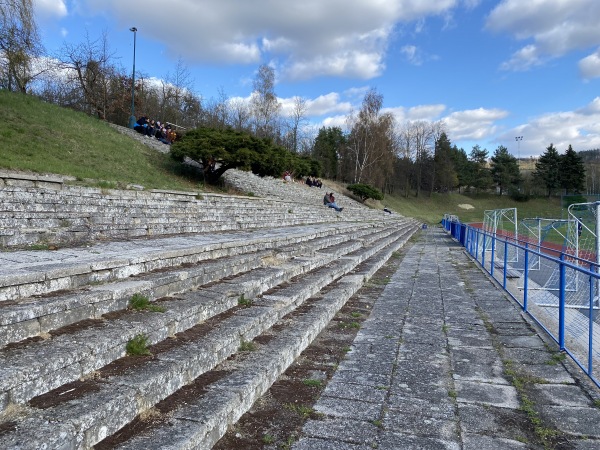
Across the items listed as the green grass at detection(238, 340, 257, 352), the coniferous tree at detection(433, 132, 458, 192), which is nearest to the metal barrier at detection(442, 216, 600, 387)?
the green grass at detection(238, 340, 257, 352)

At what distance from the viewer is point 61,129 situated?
52.0 ft

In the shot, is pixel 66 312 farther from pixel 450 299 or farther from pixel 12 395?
pixel 450 299

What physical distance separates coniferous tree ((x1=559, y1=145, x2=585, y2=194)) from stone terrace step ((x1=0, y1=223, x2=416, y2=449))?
226ft

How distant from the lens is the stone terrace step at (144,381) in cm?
171

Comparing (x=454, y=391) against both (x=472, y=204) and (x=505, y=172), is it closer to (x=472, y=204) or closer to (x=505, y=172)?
(x=472, y=204)

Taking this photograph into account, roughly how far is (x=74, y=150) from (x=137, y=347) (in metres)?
13.4

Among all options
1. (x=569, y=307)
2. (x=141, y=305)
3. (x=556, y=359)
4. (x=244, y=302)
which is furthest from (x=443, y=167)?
(x=141, y=305)

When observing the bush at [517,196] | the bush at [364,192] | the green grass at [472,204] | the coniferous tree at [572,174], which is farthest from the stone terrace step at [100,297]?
the coniferous tree at [572,174]

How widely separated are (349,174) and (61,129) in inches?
1495

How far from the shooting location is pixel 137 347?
2.60 metres

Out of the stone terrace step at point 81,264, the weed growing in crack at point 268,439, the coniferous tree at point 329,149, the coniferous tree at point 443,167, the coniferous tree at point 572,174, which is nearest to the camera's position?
the weed growing in crack at point 268,439

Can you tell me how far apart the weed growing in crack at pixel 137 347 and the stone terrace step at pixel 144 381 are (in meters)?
0.09

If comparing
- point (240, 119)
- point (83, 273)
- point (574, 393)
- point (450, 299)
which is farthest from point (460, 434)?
point (240, 119)

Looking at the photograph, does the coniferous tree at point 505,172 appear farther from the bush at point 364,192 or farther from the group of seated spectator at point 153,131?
the group of seated spectator at point 153,131
